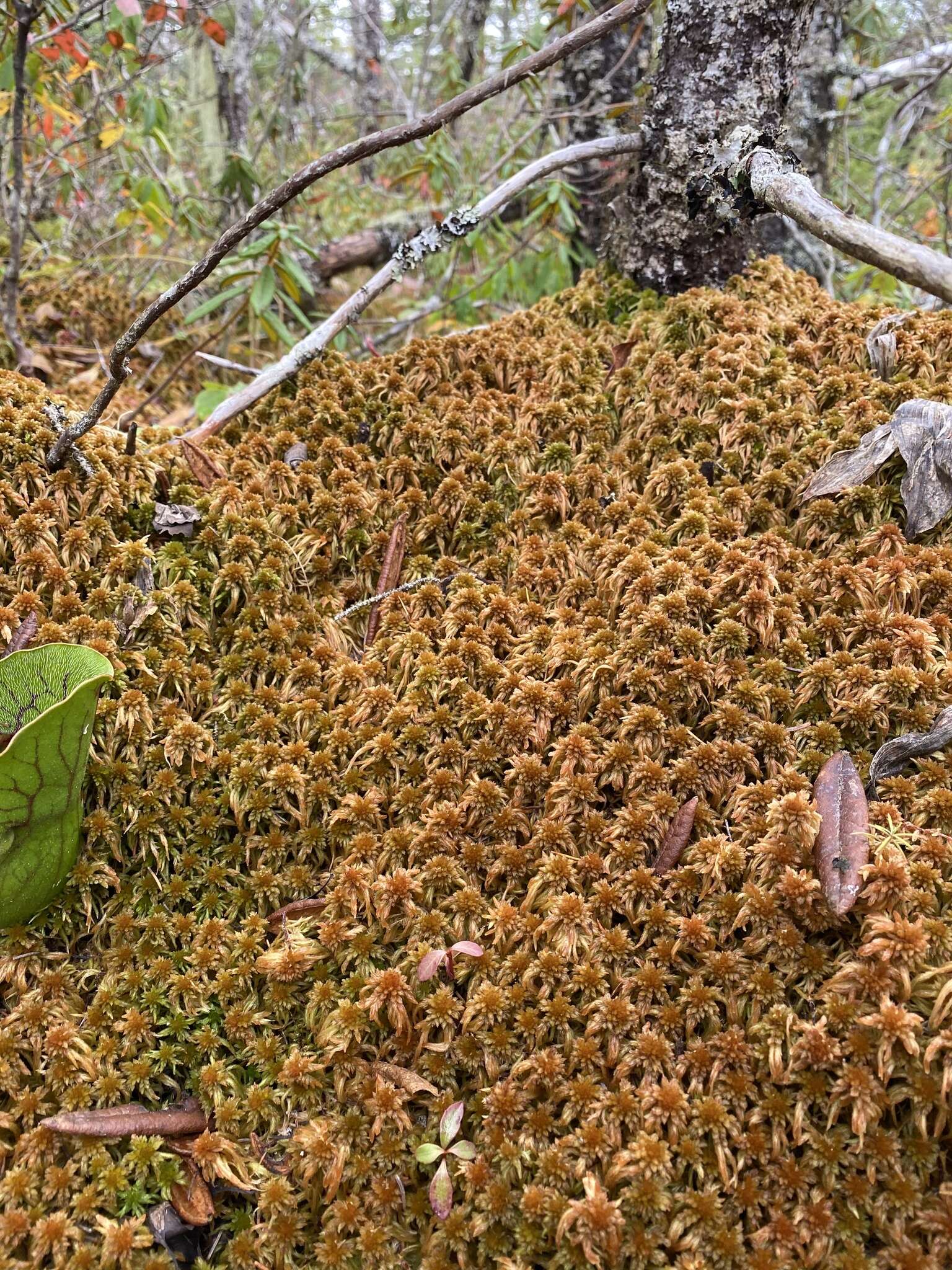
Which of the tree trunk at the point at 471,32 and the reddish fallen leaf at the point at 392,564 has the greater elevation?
the tree trunk at the point at 471,32

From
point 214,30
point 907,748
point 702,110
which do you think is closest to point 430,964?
point 907,748

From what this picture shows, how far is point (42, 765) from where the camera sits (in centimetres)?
178

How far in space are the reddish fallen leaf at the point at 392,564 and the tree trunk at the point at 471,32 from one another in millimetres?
5790

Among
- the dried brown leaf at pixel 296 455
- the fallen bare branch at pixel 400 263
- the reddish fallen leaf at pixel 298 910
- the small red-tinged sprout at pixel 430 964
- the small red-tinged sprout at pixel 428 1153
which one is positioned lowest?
the small red-tinged sprout at pixel 428 1153

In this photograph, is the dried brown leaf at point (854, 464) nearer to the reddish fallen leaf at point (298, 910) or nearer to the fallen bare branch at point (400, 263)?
the fallen bare branch at point (400, 263)

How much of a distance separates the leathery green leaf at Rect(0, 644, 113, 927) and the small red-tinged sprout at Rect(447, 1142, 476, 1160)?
1153mm

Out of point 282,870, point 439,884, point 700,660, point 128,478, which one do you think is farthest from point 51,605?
point 700,660

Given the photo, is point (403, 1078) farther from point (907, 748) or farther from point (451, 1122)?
point (907, 748)

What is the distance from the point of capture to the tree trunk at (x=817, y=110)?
4.45 m

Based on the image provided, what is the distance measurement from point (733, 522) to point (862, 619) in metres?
0.51

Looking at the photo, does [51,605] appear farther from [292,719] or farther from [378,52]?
[378,52]

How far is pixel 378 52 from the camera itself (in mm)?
10312

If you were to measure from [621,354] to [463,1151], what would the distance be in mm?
2730

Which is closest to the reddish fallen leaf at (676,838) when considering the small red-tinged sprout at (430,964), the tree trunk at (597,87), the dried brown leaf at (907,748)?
the dried brown leaf at (907,748)
